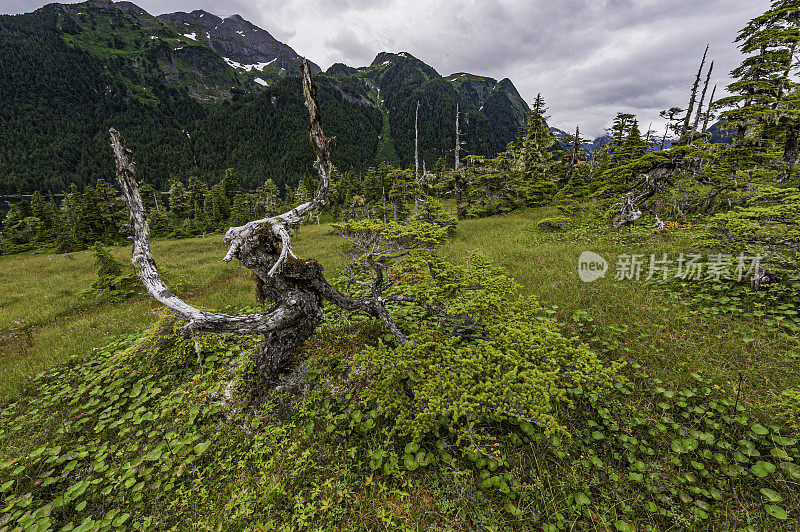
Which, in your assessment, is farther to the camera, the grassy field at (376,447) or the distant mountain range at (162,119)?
the distant mountain range at (162,119)

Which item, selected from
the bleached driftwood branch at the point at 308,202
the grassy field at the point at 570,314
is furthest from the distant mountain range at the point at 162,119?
the bleached driftwood branch at the point at 308,202

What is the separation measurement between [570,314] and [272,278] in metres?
7.44

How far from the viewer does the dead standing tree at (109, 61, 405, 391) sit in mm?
3888

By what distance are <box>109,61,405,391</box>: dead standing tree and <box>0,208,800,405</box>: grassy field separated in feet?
4.79

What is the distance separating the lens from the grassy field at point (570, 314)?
5.37m

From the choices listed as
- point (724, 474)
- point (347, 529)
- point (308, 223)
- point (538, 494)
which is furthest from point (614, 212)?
point (308, 223)

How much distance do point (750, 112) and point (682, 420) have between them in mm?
17881

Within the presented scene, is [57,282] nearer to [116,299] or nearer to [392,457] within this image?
[116,299]

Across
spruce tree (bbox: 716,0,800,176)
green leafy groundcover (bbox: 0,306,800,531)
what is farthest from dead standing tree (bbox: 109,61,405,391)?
spruce tree (bbox: 716,0,800,176)

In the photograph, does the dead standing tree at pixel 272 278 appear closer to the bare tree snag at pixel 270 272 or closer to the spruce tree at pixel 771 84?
the bare tree snag at pixel 270 272

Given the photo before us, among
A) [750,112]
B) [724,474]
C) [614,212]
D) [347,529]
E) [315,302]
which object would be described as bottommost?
[347,529]

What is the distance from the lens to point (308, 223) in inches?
1715

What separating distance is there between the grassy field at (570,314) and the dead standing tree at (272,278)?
57.4 inches

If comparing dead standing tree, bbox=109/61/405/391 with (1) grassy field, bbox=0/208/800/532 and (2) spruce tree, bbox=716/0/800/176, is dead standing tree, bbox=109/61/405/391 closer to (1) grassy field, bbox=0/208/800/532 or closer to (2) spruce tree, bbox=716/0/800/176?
(1) grassy field, bbox=0/208/800/532
